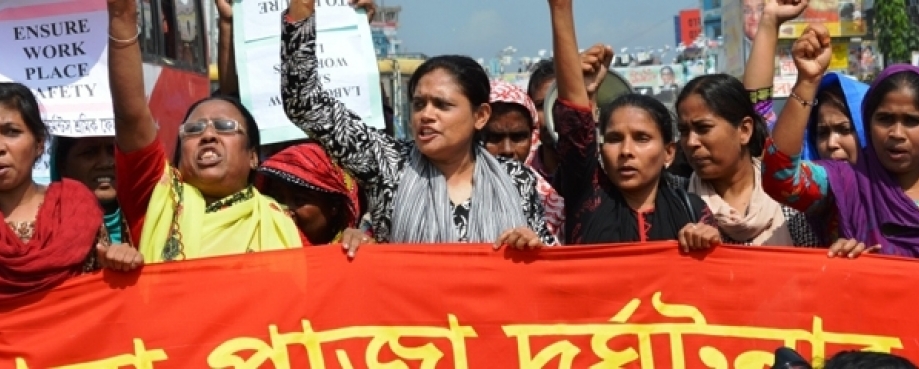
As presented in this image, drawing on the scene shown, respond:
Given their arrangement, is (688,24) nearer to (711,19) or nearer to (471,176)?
(711,19)

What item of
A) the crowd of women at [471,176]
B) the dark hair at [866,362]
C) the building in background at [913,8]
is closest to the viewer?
the dark hair at [866,362]

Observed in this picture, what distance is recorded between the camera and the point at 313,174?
4.71 metres

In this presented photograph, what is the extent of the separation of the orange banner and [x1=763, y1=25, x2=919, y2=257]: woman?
4.9 inches

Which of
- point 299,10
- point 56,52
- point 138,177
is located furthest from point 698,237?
point 56,52

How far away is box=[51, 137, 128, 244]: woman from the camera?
4645 mm

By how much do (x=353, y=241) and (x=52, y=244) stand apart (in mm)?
838

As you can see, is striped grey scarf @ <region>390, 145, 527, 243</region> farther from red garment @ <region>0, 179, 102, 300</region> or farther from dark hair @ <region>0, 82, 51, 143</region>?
dark hair @ <region>0, 82, 51, 143</region>

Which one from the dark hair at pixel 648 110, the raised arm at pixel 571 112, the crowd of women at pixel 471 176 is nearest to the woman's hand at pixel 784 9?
the crowd of women at pixel 471 176

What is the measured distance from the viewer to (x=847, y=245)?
12.8 feet

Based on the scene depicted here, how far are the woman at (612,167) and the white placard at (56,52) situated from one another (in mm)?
1768

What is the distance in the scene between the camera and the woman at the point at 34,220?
12.1 feet

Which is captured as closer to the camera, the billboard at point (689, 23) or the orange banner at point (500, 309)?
the orange banner at point (500, 309)

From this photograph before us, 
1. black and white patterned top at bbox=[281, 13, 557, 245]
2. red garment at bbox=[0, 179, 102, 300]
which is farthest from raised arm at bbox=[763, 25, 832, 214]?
red garment at bbox=[0, 179, 102, 300]

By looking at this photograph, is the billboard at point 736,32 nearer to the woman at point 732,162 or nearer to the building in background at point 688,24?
the woman at point 732,162
